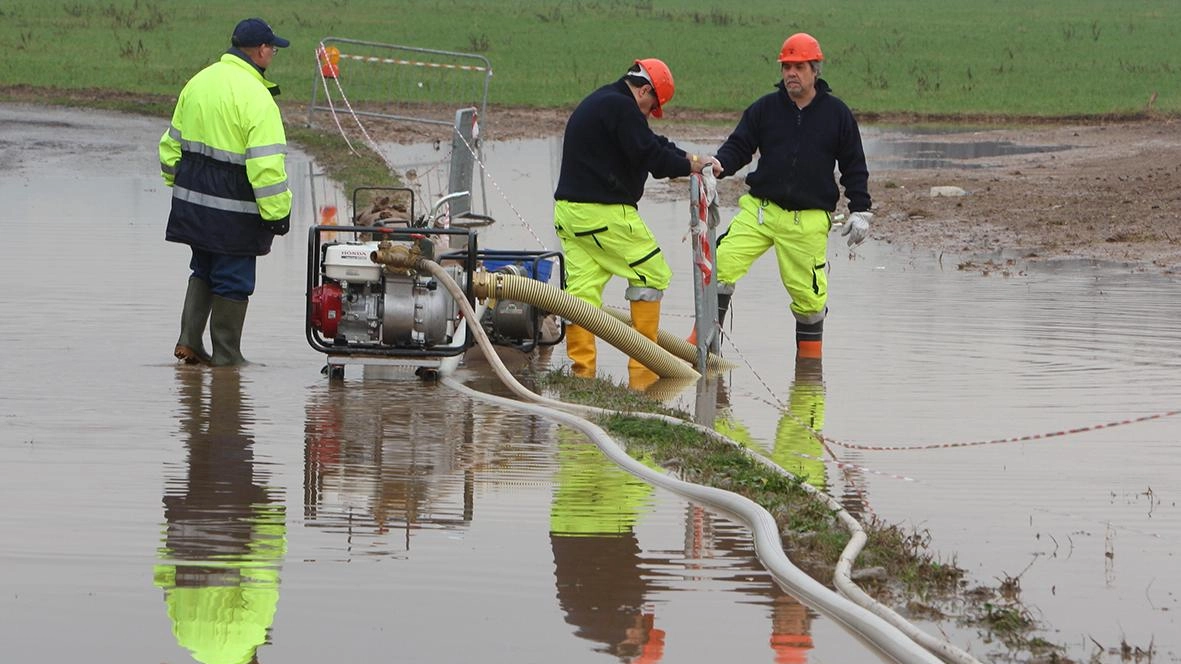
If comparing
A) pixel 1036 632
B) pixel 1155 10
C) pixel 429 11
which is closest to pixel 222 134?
pixel 1036 632

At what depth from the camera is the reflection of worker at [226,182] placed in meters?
10.3

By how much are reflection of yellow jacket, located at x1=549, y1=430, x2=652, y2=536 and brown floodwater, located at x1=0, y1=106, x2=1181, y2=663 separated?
0.02m

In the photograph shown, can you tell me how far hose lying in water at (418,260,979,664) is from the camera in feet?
17.7

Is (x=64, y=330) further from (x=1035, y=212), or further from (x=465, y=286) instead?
(x=1035, y=212)

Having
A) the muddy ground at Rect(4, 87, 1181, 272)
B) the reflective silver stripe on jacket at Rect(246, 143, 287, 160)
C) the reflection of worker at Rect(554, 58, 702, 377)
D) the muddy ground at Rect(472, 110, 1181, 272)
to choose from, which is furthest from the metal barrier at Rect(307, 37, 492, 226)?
the reflective silver stripe on jacket at Rect(246, 143, 287, 160)

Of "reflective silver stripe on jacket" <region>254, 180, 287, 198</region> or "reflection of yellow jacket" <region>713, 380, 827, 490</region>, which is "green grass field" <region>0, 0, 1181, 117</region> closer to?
"reflective silver stripe on jacket" <region>254, 180, 287, 198</region>

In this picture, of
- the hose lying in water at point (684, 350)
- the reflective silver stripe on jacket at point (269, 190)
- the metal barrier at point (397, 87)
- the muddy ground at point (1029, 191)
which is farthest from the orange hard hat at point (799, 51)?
the metal barrier at point (397, 87)

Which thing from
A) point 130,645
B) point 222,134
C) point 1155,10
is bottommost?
point 130,645

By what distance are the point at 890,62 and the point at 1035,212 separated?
24329mm

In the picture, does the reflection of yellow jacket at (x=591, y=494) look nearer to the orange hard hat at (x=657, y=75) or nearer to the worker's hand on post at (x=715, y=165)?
the worker's hand on post at (x=715, y=165)

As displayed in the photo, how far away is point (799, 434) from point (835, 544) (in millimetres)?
2771

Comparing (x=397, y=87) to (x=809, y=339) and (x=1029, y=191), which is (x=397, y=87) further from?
(x=809, y=339)

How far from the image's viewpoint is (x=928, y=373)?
11.2 meters

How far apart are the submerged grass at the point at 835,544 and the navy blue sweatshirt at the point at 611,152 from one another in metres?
1.88
